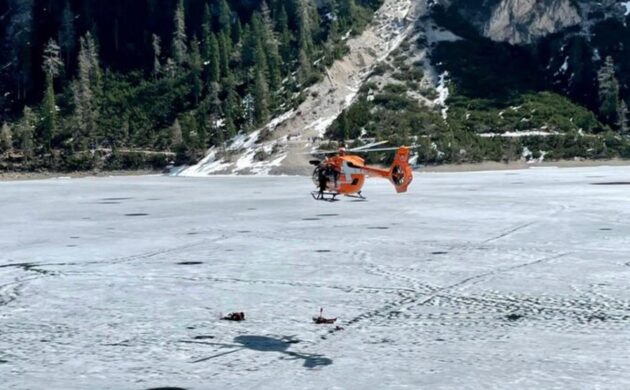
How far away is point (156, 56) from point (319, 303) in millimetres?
137381

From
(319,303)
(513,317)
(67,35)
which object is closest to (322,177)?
(319,303)

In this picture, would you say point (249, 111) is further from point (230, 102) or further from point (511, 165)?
point (511, 165)

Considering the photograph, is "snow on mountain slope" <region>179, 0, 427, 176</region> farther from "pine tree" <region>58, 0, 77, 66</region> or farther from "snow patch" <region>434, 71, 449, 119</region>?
"pine tree" <region>58, 0, 77, 66</region>

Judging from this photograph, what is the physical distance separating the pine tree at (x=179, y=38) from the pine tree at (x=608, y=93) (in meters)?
75.1

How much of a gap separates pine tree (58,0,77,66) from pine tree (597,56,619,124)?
10051cm

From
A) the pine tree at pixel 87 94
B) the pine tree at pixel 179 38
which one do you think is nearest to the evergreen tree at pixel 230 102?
the pine tree at pixel 179 38

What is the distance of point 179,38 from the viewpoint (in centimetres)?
14362

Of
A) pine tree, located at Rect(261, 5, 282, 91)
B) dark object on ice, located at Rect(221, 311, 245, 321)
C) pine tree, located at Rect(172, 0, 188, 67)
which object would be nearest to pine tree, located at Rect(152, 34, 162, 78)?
pine tree, located at Rect(172, 0, 188, 67)

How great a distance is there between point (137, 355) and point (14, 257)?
39.5ft

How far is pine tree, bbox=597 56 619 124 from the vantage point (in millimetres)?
115500

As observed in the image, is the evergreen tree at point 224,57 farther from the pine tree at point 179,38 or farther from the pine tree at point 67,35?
the pine tree at point 67,35

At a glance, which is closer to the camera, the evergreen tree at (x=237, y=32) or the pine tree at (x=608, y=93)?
the pine tree at (x=608, y=93)

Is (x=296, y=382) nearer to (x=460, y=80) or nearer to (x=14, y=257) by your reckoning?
(x=14, y=257)

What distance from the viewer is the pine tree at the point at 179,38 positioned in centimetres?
14088
